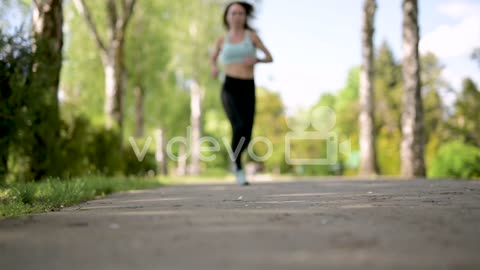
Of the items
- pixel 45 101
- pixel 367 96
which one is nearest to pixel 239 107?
pixel 45 101

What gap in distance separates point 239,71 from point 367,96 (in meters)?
11.3

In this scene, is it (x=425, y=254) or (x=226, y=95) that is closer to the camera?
(x=425, y=254)

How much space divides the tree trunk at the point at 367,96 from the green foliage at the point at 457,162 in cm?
253

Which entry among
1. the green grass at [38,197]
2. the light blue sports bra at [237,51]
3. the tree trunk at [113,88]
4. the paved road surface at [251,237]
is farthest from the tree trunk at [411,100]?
the paved road surface at [251,237]

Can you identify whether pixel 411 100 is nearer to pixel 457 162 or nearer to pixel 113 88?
pixel 457 162

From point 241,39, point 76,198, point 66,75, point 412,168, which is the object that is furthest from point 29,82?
point 66,75

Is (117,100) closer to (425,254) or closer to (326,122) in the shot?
(425,254)

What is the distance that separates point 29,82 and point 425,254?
668cm

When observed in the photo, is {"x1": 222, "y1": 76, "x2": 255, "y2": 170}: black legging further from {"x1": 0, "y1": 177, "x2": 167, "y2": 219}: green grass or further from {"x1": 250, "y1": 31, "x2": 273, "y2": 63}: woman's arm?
{"x1": 0, "y1": 177, "x2": 167, "y2": 219}: green grass

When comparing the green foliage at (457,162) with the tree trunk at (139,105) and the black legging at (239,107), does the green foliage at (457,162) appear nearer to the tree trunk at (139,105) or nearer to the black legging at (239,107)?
the black legging at (239,107)

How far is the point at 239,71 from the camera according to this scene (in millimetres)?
9906

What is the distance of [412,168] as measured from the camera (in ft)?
51.1

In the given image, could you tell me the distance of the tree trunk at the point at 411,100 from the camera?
15531mm

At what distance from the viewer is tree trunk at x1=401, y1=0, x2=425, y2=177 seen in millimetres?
15531
